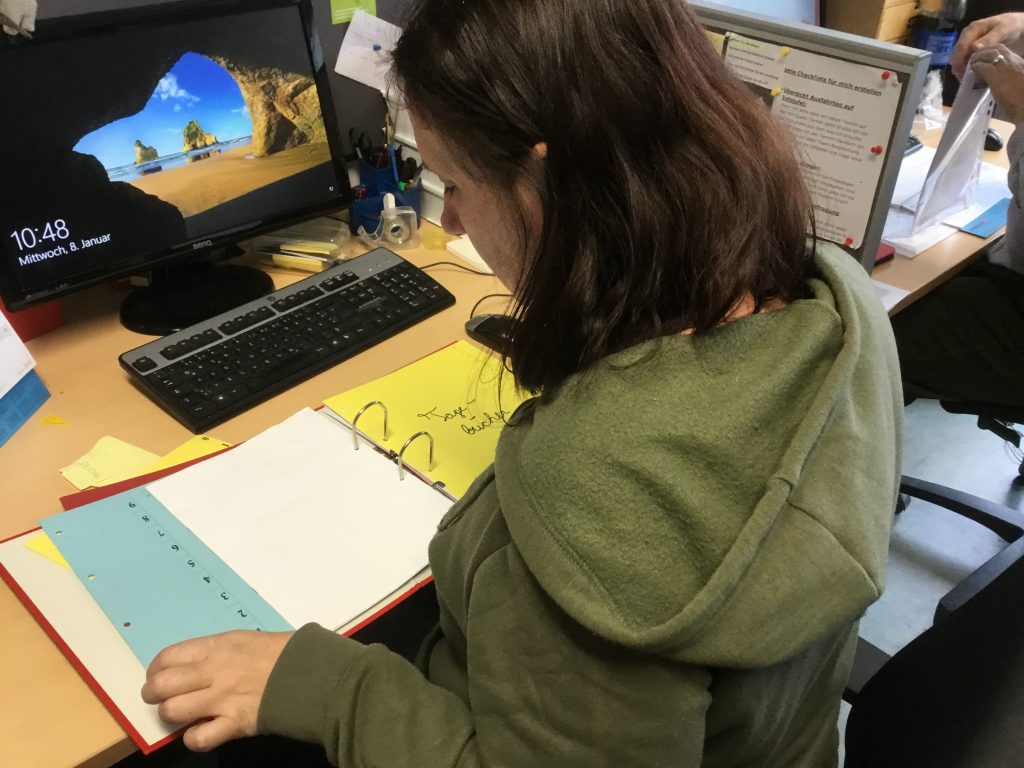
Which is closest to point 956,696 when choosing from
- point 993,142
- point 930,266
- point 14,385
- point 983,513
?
point 930,266

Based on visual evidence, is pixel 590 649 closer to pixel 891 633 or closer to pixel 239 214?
pixel 239 214

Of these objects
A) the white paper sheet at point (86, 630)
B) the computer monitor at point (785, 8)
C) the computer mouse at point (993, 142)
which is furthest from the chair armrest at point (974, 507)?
the white paper sheet at point (86, 630)

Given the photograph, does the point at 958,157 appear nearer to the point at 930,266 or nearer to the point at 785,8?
the point at 930,266

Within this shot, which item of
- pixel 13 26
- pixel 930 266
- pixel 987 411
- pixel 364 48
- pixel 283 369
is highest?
pixel 13 26

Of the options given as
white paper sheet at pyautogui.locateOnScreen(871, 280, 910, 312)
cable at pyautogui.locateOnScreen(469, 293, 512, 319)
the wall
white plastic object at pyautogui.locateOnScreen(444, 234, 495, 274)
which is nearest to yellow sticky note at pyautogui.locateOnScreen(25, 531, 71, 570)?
cable at pyautogui.locateOnScreen(469, 293, 512, 319)

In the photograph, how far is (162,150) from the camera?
1.12m

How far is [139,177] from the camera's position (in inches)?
43.7

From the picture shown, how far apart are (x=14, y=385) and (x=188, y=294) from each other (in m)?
0.30

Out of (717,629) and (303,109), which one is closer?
(717,629)

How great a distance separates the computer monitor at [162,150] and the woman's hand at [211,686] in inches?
22.7

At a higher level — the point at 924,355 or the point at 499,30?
the point at 499,30

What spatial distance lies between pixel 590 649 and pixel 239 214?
2.94 ft

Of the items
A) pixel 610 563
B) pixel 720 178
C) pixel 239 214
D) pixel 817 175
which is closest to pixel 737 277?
pixel 720 178

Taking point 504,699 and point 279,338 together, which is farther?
point 279,338
